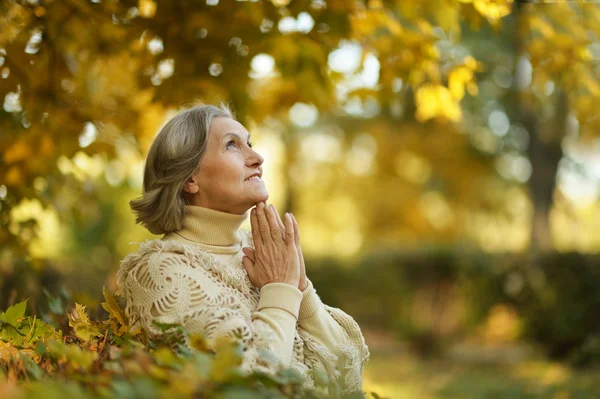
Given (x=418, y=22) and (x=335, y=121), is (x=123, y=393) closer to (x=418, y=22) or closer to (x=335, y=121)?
(x=418, y=22)

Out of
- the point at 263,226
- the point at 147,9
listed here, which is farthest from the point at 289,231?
the point at 147,9

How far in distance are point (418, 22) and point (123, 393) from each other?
3601 millimetres

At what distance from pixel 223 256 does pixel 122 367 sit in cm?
106

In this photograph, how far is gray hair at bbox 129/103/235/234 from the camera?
284cm

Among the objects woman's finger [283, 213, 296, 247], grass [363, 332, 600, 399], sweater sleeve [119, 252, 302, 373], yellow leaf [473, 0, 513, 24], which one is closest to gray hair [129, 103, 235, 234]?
sweater sleeve [119, 252, 302, 373]

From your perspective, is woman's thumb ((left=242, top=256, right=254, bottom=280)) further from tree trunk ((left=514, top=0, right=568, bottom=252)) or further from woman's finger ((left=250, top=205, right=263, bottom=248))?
tree trunk ((left=514, top=0, right=568, bottom=252))

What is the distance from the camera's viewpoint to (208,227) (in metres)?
2.87

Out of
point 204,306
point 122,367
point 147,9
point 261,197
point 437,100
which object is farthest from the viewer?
point 147,9

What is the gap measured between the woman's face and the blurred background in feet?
3.46

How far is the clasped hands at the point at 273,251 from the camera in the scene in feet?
8.82

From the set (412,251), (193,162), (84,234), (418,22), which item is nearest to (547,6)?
(418,22)

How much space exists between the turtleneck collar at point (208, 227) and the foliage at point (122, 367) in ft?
1.28

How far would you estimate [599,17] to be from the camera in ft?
15.3

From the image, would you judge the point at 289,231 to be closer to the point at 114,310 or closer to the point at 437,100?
the point at 114,310
